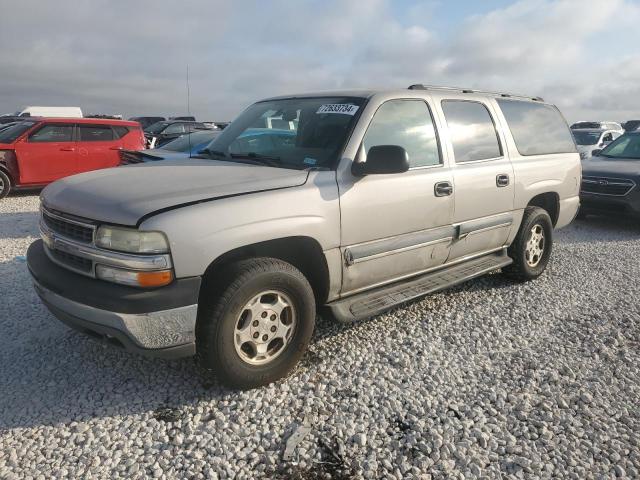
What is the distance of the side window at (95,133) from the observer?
10.8 meters

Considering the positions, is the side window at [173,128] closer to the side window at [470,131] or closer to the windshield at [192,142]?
the windshield at [192,142]

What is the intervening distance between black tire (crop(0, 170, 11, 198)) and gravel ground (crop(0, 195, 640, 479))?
23.0ft

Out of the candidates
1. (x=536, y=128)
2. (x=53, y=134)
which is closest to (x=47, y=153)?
(x=53, y=134)

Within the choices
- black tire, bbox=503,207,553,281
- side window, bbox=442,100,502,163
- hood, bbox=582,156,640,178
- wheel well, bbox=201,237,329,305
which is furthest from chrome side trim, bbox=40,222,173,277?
hood, bbox=582,156,640,178

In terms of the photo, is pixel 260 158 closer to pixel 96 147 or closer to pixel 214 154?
pixel 214 154

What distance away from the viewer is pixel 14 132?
33.8 feet

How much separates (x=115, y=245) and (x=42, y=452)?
110 centimetres

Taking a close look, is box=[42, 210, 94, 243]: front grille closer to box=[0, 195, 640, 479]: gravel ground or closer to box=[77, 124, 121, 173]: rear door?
box=[0, 195, 640, 479]: gravel ground

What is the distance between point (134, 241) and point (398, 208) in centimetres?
180

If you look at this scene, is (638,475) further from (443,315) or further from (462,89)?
(462,89)

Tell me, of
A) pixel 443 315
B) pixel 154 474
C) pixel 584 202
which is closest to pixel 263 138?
pixel 443 315

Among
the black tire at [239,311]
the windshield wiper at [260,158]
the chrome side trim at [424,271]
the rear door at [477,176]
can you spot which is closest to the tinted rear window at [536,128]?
the rear door at [477,176]

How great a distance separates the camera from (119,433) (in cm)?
262

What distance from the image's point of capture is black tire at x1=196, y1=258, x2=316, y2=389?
2701mm
